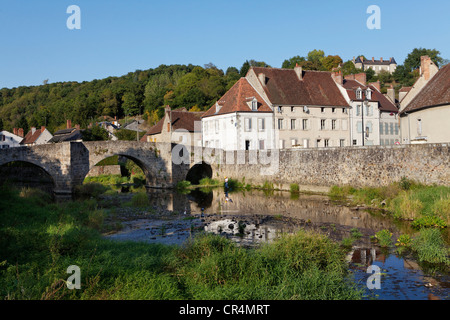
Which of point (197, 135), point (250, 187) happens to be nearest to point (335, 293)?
point (250, 187)

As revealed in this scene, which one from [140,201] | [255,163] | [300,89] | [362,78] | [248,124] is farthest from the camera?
[362,78]

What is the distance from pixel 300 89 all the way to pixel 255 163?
35.6ft

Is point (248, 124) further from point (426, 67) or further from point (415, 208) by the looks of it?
point (415, 208)

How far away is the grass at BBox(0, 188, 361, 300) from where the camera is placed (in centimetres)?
717

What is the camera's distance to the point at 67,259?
29.0 ft

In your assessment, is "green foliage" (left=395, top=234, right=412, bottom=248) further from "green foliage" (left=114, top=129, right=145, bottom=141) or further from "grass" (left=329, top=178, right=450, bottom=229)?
"green foliage" (left=114, top=129, right=145, bottom=141)

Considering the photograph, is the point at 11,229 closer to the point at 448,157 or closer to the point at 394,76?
the point at 448,157

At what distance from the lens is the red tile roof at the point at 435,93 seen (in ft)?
76.9

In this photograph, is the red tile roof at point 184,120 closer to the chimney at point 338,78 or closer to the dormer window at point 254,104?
the dormer window at point 254,104

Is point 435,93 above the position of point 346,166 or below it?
above

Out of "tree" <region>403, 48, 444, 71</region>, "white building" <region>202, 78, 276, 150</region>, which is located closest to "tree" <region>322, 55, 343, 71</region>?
"tree" <region>403, 48, 444, 71</region>

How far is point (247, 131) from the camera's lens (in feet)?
121

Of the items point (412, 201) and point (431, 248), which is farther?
point (412, 201)

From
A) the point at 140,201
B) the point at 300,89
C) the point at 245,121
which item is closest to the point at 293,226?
the point at 140,201
